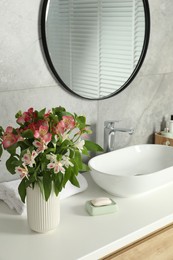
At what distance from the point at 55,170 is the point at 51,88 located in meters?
0.62

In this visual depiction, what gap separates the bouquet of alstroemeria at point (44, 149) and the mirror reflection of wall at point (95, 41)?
521mm

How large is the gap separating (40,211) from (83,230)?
169mm

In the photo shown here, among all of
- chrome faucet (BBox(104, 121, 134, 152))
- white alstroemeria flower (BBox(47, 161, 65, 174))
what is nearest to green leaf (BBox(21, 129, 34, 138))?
white alstroemeria flower (BBox(47, 161, 65, 174))

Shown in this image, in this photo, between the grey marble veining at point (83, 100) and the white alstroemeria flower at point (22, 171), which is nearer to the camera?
the white alstroemeria flower at point (22, 171)

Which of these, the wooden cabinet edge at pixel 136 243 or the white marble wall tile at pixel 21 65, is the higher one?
the white marble wall tile at pixel 21 65

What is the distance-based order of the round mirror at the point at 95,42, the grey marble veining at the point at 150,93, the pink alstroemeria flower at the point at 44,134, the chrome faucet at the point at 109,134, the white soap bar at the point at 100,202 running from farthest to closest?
the grey marble veining at the point at 150,93 < the chrome faucet at the point at 109,134 < the round mirror at the point at 95,42 < the white soap bar at the point at 100,202 < the pink alstroemeria flower at the point at 44,134

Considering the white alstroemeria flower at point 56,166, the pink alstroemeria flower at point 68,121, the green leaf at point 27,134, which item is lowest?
the white alstroemeria flower at point 56,166

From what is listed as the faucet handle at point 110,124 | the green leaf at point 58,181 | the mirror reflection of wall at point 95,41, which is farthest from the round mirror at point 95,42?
the green leaf at point 58,181

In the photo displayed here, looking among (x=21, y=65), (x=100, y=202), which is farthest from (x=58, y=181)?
(x=21, y=65)

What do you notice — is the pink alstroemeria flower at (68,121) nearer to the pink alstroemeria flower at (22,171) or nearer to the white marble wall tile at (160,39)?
the pink alstroemeria flower at (22,171)

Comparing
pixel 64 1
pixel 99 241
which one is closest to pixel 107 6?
pixel 64 1

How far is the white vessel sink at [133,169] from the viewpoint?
161 centimetres

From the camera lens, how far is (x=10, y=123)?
174 cm

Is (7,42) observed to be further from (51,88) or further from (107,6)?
(107,6)
